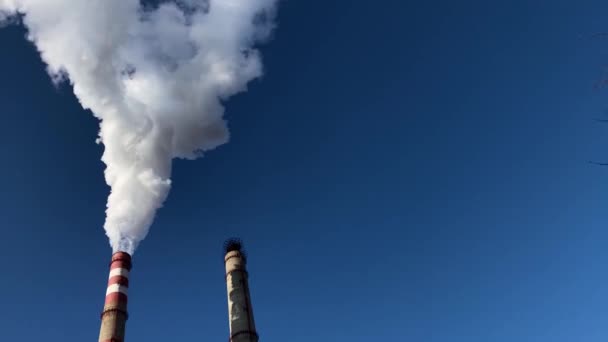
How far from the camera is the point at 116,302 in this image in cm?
2809

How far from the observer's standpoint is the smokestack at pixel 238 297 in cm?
2855

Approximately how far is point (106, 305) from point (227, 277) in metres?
7.08

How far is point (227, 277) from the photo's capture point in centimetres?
3198

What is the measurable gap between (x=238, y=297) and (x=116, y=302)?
6599 mm

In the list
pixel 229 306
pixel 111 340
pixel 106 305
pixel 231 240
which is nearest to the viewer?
pixel 111 340

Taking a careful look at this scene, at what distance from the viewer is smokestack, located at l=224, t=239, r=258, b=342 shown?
93.7ft

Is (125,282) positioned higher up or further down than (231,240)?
further down

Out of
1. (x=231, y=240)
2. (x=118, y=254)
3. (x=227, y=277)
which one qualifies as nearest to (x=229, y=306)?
(x=227, y=277)

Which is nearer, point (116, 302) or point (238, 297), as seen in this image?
point (116, 302)

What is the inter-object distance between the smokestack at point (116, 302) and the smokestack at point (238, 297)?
18.9 feet

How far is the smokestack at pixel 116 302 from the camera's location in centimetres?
2688

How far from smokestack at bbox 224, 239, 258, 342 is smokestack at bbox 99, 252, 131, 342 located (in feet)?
18.9

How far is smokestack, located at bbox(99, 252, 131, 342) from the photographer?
26.9m

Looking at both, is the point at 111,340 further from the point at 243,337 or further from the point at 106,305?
the point at 243,337
